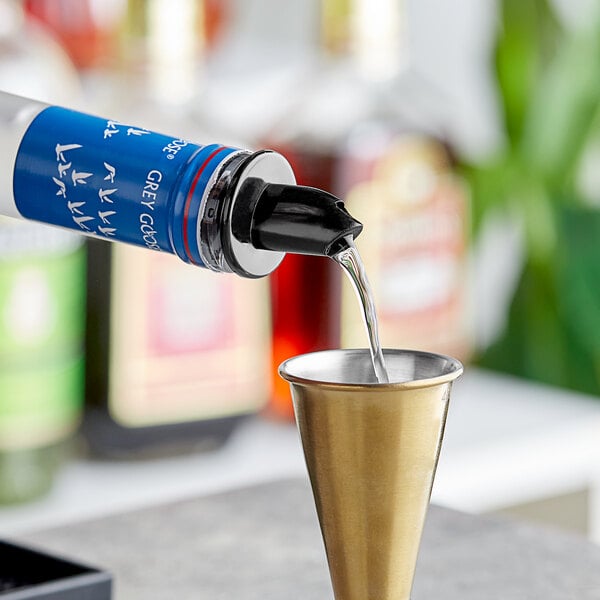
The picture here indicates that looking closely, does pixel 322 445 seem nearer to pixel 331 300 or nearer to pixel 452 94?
pixel 331 300

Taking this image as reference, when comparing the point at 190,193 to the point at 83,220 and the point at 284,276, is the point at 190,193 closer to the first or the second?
the point at 83,220

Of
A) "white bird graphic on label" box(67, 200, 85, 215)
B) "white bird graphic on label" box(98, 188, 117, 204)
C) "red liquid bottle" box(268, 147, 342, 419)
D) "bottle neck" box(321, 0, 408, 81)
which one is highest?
"bottle neck" box(321, 0, 408, 81)

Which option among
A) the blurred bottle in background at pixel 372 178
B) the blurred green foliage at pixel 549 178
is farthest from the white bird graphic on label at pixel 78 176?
the blurred green foliage at pixel 549 178

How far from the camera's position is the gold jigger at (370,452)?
1.19ft

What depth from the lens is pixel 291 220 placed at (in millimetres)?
361

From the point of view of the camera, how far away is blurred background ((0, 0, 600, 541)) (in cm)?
84

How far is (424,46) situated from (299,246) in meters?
0.96

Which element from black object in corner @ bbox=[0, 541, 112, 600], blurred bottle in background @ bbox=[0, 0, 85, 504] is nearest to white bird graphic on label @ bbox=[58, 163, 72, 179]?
black object in corner @ bbox=[0, 541, 112, 600]

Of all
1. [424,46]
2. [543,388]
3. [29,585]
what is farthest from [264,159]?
[424,46]

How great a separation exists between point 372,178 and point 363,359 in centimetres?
57

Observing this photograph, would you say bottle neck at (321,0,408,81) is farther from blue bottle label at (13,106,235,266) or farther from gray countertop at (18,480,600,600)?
blue bottle label at (13,106,235,266)

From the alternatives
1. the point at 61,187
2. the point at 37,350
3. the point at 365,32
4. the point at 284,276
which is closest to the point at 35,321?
the point at 37,350

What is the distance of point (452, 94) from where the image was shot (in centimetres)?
129

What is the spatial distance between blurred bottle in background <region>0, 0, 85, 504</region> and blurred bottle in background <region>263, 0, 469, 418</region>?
17cm
